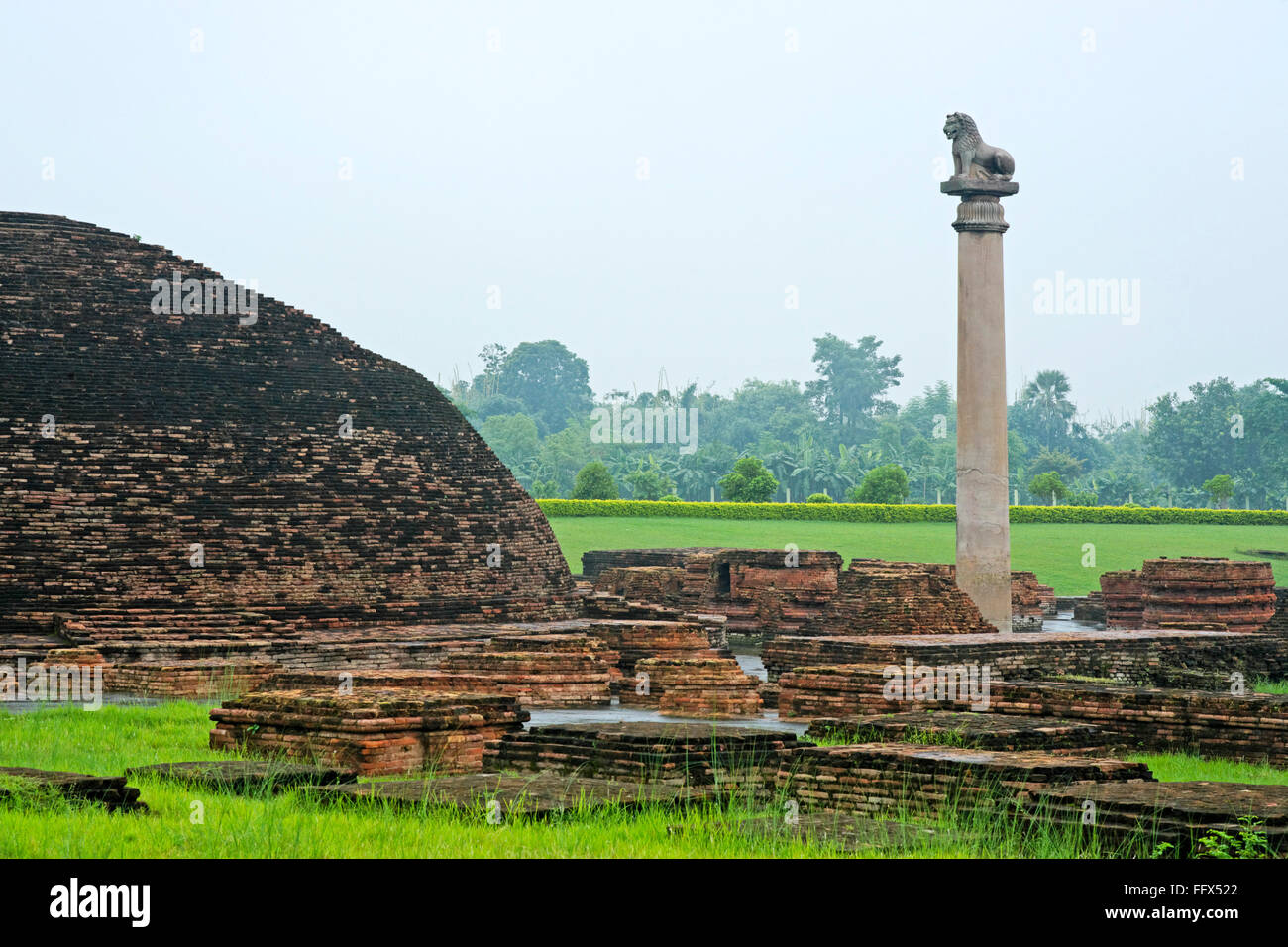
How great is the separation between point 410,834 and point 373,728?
2.92 meters

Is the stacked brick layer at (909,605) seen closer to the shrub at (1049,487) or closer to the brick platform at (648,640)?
the brick platform at (648,640)

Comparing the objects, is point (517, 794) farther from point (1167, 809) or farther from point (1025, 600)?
point (1025, 600)

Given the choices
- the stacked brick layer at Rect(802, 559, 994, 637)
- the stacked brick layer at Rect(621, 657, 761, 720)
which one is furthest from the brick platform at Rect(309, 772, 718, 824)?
the stacked brick layer at Rect(802, 559, 994, 637)

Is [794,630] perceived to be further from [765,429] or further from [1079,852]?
[765,429]

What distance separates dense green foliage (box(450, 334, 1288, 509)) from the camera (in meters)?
59.1

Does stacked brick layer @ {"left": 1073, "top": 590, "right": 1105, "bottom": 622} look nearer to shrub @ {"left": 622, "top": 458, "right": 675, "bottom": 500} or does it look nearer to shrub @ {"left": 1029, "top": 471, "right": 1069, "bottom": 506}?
shrub @ {"left": 1029, "top": 471, "right": 1069, "bottom": 506}

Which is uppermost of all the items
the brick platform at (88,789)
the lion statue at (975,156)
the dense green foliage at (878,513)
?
the lion statue at (975,156)

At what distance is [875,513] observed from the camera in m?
42.2

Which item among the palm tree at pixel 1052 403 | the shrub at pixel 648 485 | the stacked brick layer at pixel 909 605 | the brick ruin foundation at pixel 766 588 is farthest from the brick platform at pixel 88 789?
the palm tree at pixel 1052 403

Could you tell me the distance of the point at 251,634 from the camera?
1528 cm

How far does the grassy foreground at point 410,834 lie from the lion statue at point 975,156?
11180 millimetres

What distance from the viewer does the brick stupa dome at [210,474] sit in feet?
50.3

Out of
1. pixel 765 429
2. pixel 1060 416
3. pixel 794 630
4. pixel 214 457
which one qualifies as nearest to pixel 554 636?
pixel 214 457

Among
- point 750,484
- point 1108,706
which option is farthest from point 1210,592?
point 750,484
